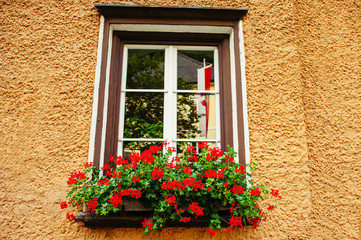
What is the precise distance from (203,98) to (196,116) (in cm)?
21

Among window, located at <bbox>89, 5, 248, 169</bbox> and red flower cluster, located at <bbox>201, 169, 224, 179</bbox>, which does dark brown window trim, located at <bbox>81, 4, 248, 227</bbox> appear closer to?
window, located at <bbox>89, 5, 248, 169</bbox>

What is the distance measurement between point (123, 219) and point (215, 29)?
6.39 ft

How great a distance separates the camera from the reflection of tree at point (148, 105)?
92.5 inches

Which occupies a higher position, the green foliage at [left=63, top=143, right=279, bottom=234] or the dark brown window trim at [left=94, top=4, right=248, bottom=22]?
the dark brown window trim at [left=94, top=4, right=248, bottom=22]

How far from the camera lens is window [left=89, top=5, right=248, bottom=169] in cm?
223

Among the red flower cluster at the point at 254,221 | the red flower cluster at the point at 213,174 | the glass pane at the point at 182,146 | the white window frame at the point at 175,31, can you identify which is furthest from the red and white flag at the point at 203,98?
the red flower cluster at the point at 254,221

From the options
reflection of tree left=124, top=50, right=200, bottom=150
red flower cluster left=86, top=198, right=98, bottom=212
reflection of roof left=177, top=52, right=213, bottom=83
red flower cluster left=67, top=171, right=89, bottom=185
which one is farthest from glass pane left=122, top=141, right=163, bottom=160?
reflection of roof left=177, top=52, right=213, bottom=83

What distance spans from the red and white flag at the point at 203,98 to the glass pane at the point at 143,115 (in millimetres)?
405

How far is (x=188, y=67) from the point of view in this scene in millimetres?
2566

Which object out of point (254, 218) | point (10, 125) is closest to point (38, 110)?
point (10, 125)

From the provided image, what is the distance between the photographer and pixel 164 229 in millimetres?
1938

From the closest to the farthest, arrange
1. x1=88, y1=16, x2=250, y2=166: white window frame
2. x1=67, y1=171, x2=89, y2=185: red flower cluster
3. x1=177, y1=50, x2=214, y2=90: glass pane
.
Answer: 1. x1=67, y1=171, x2=89, y2=185: red flower cluster
2. x1=88, y1=16, x2=250, y2=166: white window frame
3. x1=177, y1=50, x2=214, y2=90: glass pane

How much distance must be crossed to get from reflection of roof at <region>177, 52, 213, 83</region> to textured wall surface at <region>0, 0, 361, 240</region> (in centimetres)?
55

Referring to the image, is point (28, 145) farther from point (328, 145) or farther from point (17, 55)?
point (328, 145)
